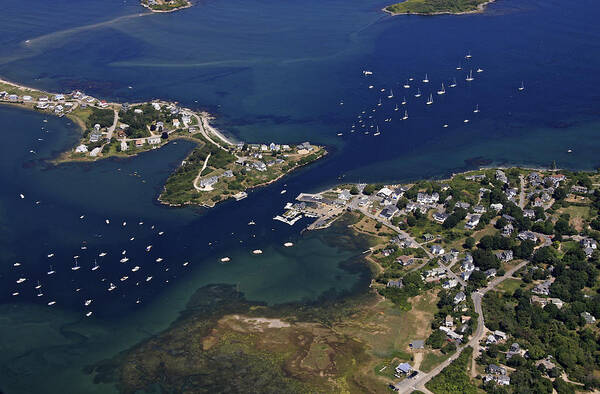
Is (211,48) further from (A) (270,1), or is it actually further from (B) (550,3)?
(B) (550,3)

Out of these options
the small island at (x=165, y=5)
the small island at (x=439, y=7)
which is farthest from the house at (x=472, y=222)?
the small island at (x=165, y=5)

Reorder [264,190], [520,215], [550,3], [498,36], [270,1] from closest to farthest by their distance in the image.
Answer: [520,215] < [264,190] < [498,36] < [550,3] < [270,1]

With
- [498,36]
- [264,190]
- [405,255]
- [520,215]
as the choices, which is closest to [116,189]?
[264,190]

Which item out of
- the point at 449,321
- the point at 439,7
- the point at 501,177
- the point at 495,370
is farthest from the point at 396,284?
the point at 439,7

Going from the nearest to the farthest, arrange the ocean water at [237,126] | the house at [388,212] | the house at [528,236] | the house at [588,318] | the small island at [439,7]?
the house at [588,318] < the ocean water at [237,126] < the house at [528,236] < the house at [388,212] < the small island at [439,7]

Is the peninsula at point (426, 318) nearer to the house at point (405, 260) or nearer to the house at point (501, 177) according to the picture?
the house at point (405, 260)

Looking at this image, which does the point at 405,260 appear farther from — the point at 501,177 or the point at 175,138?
the point at 175,138

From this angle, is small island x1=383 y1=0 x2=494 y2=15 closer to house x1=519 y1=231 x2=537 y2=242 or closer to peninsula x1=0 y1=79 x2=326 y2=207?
peninsula x1=0 y1=79 x2=326 y2=207
